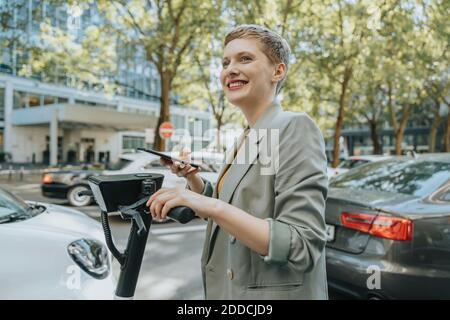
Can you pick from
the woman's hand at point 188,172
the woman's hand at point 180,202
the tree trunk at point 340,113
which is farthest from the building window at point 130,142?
the woman's hand at point 180,202

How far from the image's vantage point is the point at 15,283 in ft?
7.48

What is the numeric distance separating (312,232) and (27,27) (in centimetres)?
1273

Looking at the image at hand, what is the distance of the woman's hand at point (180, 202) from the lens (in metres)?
1.12

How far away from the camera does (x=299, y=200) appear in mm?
1115

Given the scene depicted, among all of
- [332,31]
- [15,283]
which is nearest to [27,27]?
[332,31]

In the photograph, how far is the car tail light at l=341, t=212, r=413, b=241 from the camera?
2.85 meters

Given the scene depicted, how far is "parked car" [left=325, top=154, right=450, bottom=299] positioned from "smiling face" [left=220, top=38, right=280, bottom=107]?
1.97 m

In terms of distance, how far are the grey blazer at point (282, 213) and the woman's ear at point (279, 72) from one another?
133mm

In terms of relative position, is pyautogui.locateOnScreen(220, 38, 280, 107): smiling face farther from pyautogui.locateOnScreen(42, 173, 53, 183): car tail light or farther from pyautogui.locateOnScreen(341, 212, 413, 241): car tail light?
pyautogui.locateOnScreen(42, 173, 53, 183): car tail light

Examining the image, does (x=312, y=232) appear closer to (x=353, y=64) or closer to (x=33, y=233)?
(x=33, y=233)

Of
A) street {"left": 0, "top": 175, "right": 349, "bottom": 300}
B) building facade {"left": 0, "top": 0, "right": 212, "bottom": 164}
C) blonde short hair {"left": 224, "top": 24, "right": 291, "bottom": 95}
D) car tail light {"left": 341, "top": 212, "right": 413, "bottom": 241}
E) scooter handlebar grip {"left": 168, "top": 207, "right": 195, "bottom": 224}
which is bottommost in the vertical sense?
street {"left": 0, "top": 175, "right": 349, "bottom": 300}

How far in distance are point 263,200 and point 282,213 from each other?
3.5 inches

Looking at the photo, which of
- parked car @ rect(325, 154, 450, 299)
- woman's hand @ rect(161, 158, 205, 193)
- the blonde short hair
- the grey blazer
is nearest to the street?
parked car @ rect(325, 154, 450, 299)

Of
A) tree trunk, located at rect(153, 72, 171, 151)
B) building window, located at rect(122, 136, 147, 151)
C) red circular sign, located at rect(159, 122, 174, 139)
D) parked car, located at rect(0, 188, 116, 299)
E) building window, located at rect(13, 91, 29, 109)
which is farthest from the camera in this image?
building window, located at rect(122, 136, 147, 151)
